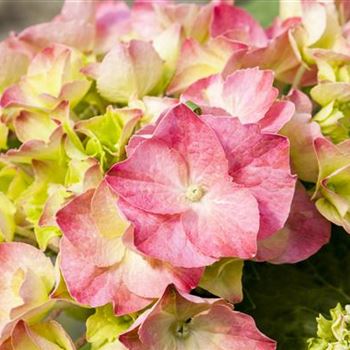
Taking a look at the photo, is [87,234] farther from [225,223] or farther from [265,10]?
[265,10]

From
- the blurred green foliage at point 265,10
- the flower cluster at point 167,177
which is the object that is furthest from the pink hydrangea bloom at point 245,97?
the blurred green foliage at point 265,10

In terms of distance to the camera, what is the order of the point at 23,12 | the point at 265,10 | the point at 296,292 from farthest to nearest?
1. the point at 23,12
2. the point at 265,10
3. the point at 296,292

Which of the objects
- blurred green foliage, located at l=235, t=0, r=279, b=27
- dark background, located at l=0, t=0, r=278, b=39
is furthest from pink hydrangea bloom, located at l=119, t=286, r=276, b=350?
dark background, located at l=0, t=0, r=278, b=39

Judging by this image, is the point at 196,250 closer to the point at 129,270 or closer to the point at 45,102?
the point at 129,270

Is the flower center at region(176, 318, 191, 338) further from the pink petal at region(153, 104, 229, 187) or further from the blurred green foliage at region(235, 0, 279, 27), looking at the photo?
the blurred green foliage at region(235, 0, 279, 27)

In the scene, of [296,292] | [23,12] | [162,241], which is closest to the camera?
[162,241]

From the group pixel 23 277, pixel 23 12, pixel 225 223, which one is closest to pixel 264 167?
pixel 225 223
